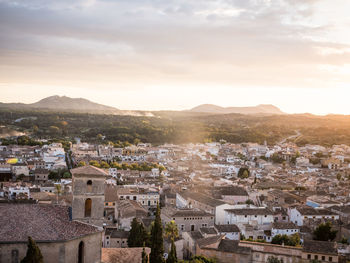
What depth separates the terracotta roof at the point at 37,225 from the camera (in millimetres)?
12969

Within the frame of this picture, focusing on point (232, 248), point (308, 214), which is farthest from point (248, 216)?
point (232, 248)

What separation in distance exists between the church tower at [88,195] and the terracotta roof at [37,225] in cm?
67

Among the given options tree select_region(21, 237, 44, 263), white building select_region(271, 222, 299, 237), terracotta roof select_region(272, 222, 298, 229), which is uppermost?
tree select_region(21, 237, 44, 263)

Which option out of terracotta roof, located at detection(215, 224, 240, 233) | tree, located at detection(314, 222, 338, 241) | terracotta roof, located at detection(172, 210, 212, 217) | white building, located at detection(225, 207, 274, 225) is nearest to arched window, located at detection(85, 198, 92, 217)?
terracotta roof, located at detection(215, 224, 240, 233)

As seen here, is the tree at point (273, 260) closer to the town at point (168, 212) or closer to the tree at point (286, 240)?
the town at point (168, 212)

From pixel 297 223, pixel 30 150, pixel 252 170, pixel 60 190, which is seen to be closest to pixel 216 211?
pixel 297 223

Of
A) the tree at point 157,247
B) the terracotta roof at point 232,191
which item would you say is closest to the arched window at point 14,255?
the tree at point 157,247

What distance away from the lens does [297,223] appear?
30.8 m

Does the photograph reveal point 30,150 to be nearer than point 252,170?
No

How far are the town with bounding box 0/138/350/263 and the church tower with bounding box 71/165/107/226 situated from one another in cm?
4

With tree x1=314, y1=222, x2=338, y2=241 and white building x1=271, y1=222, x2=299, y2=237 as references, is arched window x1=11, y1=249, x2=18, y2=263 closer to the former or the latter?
white building x1=271, y1=222, x2=299, y2=237

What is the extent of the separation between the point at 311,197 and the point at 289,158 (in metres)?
41.6

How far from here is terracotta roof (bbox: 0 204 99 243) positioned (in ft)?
42.5

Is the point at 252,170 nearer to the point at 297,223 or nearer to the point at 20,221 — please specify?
the point at 297,223
